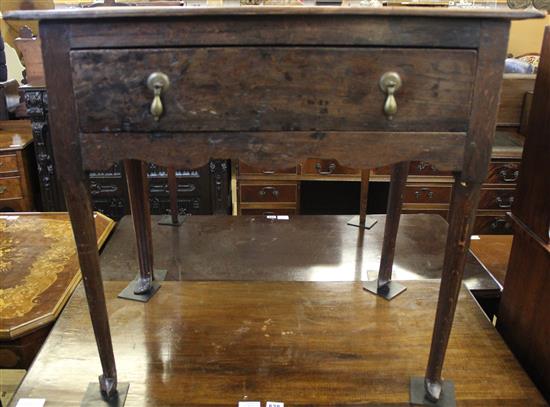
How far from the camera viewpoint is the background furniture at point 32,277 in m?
1.13

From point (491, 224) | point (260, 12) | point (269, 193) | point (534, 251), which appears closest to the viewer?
point (260, 12)

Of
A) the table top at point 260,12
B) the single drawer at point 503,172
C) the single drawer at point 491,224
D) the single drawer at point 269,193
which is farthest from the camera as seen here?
the single drawer at point 269,193

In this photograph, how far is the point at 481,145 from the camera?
29.2 inches

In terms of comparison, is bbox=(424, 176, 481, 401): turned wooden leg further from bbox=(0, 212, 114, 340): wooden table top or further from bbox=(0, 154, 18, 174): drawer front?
bbox=(0, 154, 18, 174): drawer front

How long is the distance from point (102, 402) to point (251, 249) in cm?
67

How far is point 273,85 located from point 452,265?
0.42 metres

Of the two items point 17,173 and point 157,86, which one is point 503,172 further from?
point 17,173

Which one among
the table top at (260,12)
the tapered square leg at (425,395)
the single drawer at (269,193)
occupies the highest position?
the table top at (260,12)

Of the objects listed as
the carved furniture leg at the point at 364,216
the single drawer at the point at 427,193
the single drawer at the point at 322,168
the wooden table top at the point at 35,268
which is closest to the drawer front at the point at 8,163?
the wooden table top at the point at 35,268

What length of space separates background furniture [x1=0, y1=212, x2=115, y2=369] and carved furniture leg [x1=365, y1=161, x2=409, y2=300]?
79cm

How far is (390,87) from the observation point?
695 millimetres

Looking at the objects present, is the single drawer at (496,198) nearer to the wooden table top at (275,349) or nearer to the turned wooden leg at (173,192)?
the wooden table top at (275,349)

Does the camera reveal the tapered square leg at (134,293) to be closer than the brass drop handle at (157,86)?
No

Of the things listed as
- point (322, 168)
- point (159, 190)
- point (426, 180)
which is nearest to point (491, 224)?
point (426, 180)
